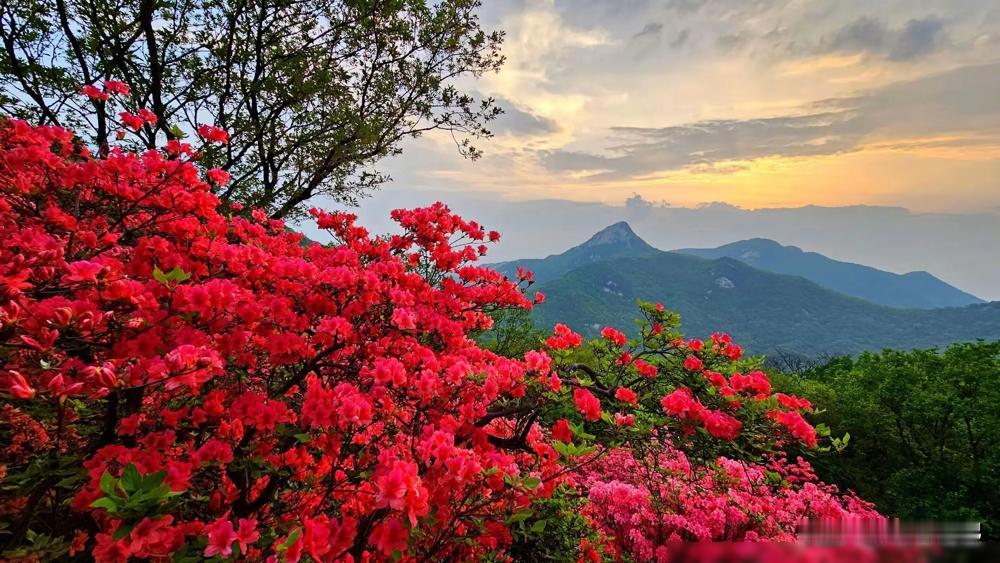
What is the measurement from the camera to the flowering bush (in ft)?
7.11

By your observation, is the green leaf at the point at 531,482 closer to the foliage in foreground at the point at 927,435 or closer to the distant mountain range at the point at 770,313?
the foliage in foreground at the point at 927,435

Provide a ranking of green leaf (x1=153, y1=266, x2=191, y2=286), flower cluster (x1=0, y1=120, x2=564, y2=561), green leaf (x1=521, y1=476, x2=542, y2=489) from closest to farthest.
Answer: flower cluster (x1=0, y1=120, x2=564, y2=561) < green leaf (x1=153, y1=266, x2=191, y2=286) < green leaf (x1=521, y1=476, x2=542, y2=489)

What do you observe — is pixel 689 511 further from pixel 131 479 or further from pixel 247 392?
pixel 131 479

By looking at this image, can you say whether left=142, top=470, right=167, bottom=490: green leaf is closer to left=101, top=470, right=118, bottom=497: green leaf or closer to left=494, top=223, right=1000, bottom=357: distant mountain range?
left=101, top=470, right=118, bottom=497: green leaf

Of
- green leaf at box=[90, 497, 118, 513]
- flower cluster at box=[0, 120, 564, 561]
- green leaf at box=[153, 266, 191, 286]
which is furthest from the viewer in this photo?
green leaf at box=[153, 266, 191, 286]

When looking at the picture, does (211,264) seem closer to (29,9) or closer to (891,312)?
(29,9)

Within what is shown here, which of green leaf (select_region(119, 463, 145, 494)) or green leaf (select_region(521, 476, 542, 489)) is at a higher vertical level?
green leaf (select_region(119, 463, 145, 494))

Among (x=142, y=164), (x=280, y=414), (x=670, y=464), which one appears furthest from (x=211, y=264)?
(x=670, y=464)

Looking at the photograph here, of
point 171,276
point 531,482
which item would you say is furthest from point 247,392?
point 531,482

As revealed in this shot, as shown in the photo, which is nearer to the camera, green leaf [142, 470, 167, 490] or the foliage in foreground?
green leaf [142, 470, 167, 490]

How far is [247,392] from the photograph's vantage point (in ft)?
10.7

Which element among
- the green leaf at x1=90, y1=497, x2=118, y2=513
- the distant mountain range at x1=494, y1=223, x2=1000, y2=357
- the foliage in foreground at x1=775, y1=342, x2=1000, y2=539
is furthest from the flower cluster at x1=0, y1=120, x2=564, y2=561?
the distant mountain range at x1=494, y1=223, x2=1000, y2=357

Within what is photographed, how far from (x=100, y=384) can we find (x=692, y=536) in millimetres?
7675

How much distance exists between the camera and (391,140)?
471 inches
